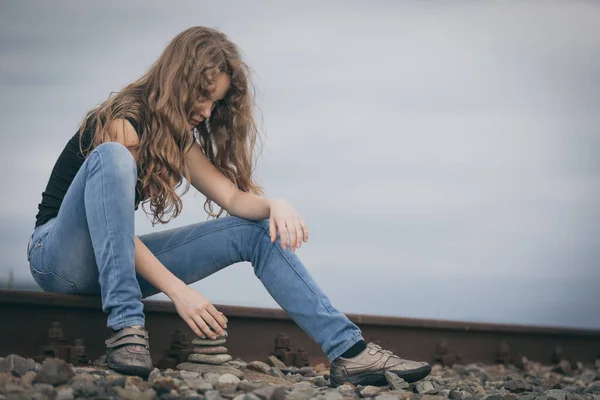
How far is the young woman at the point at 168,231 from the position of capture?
10.1ft

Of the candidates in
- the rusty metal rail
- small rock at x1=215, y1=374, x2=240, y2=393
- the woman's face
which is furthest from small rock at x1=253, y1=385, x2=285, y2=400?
the woman's face

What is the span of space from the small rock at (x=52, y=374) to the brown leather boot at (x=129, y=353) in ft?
0.78

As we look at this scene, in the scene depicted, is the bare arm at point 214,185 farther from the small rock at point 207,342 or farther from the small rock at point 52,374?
the small rock at point 52,374

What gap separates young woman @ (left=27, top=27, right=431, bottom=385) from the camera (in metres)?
3.09

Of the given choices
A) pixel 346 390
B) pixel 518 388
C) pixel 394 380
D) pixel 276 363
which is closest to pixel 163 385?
pixel 346 390

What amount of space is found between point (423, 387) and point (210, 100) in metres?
1.60

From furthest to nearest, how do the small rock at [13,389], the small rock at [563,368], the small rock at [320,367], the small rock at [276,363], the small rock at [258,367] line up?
1. the small rock at [563,368]
2. the small rock at [320,367]
3. the small rock at [276,363]
4. the small rock at [258,367]
5. the small rock at [13,389]

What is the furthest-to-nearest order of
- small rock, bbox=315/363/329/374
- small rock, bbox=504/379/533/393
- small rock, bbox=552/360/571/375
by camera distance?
small rock, bbox=552/360/571/375, small rock, bbox=315/363/329/374, small rock, bbox=504/379/533/393

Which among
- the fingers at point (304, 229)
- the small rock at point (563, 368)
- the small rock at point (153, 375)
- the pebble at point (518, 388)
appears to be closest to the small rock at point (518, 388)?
the pebble at point (518, 388)

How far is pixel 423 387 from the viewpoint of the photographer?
3553mm

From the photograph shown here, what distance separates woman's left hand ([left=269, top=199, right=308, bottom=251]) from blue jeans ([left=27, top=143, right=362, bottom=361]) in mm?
112

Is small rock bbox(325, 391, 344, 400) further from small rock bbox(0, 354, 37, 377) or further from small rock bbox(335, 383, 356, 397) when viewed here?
small rock bbox(0, 354, 37, 377)

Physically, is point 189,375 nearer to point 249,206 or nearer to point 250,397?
point 250,397

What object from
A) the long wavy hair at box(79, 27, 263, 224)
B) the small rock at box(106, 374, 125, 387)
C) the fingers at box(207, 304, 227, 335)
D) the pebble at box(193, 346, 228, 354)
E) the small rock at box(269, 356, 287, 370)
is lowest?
the small rock at box(106, 374, 125, 387)
